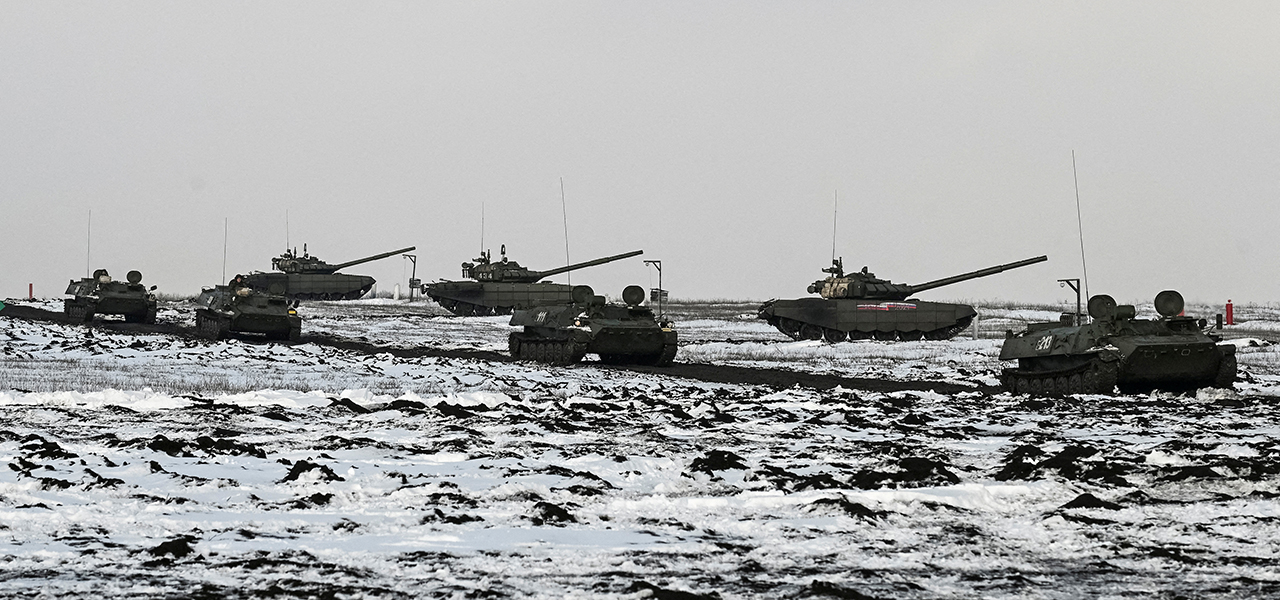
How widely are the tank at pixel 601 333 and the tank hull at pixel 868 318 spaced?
495 inches

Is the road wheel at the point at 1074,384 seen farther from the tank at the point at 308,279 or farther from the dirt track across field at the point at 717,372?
the tank at the point at 308,279

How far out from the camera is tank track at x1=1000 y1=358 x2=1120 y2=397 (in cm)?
2095

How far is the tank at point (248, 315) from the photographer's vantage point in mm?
38438

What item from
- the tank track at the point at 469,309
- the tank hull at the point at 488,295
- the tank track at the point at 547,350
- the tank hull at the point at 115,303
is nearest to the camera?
the tank track at the point at 547,350

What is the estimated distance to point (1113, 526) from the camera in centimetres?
826

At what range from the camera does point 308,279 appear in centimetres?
7525

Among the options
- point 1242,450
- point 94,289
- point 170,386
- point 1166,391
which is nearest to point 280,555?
point 1242,450

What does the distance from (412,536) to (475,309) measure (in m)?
56.8

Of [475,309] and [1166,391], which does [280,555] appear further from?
[475,309]

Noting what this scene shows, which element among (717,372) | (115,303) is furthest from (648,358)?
(115,303)

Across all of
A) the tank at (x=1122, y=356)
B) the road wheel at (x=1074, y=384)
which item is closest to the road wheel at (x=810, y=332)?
the tank at (x=1122, y=356)

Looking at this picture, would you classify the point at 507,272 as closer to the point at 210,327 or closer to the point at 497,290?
the point at 497,290

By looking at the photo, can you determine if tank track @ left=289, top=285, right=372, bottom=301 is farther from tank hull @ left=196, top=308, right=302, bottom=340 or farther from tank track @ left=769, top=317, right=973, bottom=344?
tank track @ left=769, top=317, right=973, bottom=344

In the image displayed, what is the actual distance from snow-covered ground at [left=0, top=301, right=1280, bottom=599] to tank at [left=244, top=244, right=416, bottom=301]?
54725mm
